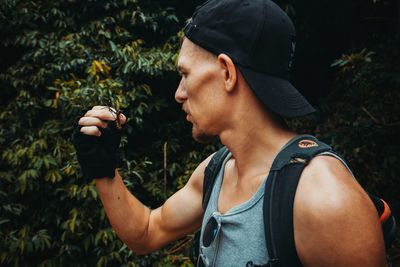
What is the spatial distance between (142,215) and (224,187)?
0.38 metres

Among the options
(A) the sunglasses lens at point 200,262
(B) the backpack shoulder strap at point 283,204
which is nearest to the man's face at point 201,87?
(B) the backpack shoulder strap at point 283,204

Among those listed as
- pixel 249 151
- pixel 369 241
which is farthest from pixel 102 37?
pixel 369 241

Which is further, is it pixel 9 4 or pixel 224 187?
pixel 9 4

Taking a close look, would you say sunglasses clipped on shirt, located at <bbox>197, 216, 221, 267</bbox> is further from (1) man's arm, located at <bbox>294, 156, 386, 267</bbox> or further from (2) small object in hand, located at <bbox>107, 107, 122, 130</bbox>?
(2) small object in hand, located at <bbox>107, 107, 122, 130</bbox>

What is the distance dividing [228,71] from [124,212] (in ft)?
2.12

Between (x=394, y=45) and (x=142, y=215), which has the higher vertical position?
(x=142, y=215)

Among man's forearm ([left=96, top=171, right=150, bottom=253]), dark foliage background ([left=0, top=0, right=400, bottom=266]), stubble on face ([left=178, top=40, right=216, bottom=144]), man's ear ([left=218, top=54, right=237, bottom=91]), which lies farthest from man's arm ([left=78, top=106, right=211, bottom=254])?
dark foliage background ([left=0, top=0, right=400, bottom=266])

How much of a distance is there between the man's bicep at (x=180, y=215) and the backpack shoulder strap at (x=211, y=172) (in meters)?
0.10

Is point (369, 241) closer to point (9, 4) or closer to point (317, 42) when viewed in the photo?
point (9, 4)

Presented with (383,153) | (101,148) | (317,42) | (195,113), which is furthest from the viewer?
(317,42)

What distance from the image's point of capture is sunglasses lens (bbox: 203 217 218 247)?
1.33 metres

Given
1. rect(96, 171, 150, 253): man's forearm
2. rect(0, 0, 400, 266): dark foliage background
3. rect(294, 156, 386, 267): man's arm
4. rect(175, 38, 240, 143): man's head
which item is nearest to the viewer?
rect(294, 156, 386, 267): man's arm

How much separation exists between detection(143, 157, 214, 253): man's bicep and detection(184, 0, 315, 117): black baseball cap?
1.54 feet

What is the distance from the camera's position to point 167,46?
15.8 ft
